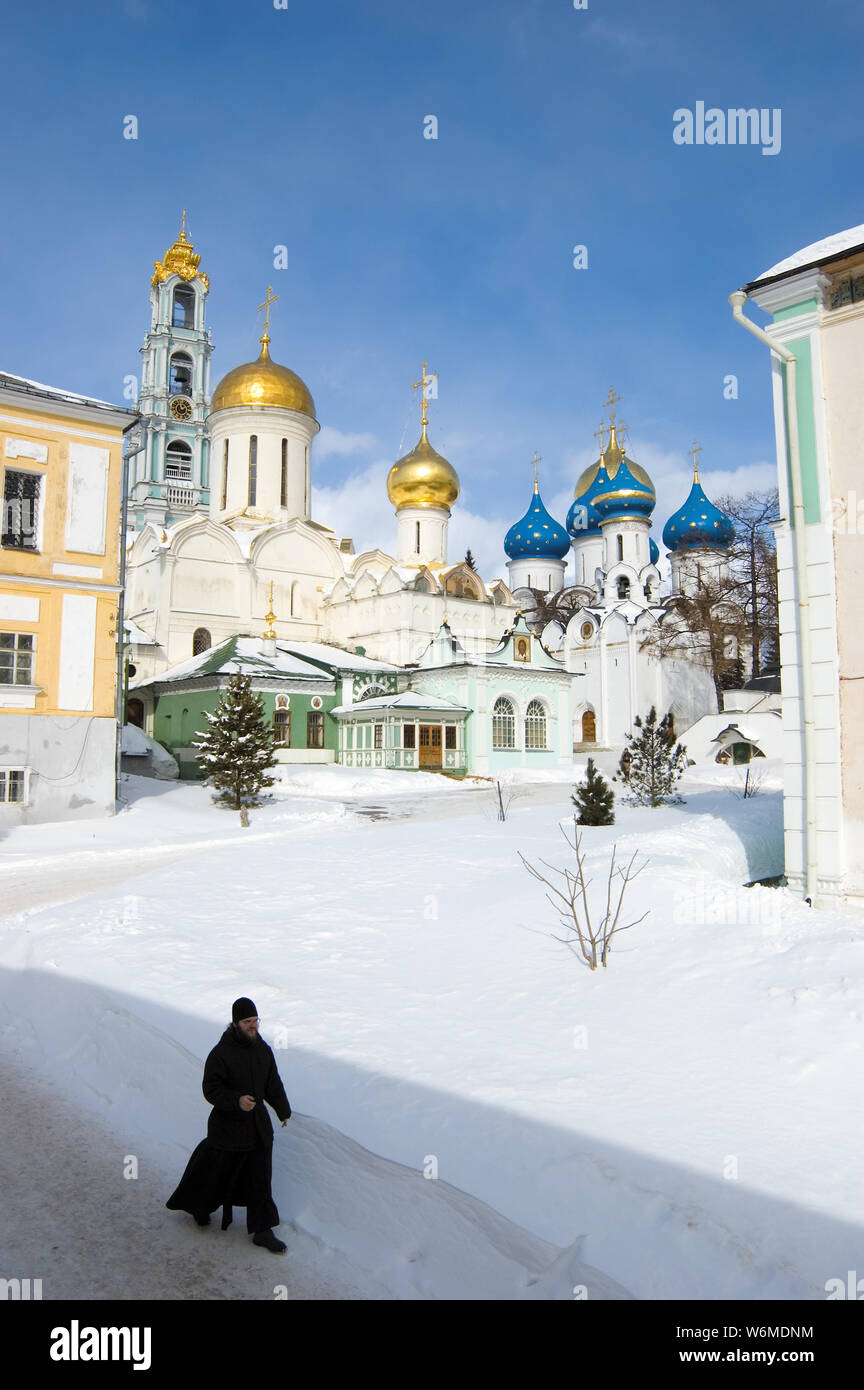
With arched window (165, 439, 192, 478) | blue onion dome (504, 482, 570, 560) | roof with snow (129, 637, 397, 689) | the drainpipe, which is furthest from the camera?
blue onion dome (504, 482, 570, 560)

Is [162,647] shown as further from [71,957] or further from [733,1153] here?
[733,1153]

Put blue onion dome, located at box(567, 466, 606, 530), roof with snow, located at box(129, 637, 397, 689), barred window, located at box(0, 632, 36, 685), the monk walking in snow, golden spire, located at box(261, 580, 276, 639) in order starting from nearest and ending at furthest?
the monk walking in snow → barred window, located at box(0, 632, 36, 685) → roof with snow, located at box(129, 637, 397, 689) → golden spire, located at box(261, 580, 276, 639) → blue onion dome, located at box(567, 466, 606, 530)

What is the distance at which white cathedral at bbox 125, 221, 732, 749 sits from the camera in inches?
1303

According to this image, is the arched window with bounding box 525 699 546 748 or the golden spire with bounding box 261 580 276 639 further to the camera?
the golden spire with bounding box 261 580 276 639

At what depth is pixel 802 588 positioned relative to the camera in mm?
9359

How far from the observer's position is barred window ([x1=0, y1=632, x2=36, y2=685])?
16.6 meters

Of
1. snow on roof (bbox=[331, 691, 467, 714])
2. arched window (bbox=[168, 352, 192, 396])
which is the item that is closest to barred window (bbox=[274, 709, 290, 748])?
snow on roof (bbox=[331, 691, 467, 714])

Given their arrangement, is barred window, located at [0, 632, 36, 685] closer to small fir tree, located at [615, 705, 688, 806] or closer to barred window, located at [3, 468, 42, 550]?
barred window, located at [3, 468, 42, 550]

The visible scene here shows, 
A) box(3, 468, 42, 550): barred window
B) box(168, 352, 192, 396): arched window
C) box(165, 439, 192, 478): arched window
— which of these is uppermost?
box(168, 352, 192, 396): arched window

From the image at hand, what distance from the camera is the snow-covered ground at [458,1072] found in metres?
4.19

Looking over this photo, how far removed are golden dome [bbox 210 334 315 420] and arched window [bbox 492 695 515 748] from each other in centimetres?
1443

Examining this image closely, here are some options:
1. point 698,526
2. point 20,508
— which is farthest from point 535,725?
point 698,526

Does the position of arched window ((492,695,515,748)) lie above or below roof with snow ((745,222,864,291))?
below
